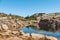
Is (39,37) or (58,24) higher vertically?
(39,37)

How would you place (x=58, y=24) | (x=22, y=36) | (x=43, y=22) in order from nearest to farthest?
(x=22, y=36) < (x=58, y=24) < (x=43, y=22)

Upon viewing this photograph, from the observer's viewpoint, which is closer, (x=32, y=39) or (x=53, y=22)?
(x=32, y=39)

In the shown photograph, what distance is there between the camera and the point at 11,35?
86.5ft

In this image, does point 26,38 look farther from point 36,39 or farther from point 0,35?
point 0,35

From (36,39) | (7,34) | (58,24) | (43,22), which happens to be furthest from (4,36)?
(43,22)

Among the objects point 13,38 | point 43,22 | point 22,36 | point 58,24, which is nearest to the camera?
point 13,38

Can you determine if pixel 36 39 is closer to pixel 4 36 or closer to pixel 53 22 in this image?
pixel 4 36

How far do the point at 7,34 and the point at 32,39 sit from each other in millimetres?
3793

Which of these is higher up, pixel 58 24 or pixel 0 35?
pixel 0 35

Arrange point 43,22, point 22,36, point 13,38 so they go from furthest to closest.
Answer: point 43,22, point 22,36, point 13,38

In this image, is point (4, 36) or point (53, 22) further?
point (53, 22)

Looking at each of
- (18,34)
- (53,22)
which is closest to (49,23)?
(53,22)

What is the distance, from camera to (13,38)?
2491 cm

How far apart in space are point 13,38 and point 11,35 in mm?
1548
